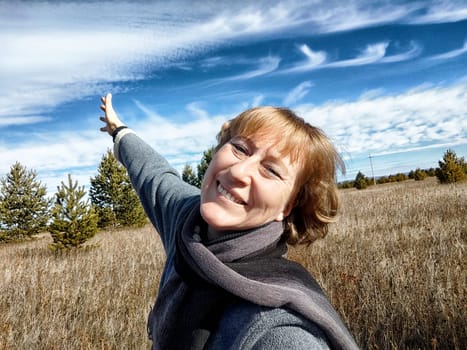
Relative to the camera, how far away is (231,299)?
112 centimetres

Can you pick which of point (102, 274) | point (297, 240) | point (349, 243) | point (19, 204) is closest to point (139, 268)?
point (102, 274)

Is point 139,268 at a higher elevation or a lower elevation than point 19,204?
lower

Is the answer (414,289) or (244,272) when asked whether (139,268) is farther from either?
(244,272)

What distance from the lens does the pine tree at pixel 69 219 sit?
10.1m

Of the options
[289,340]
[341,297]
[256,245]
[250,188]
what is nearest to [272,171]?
[250,188]

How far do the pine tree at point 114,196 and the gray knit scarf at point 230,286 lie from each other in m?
19.5

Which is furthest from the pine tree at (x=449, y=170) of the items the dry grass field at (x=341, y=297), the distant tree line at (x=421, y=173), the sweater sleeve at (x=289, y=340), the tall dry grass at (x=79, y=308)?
the sweater sleeve at (x=289, y=340)

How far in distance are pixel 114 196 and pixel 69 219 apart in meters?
10.3

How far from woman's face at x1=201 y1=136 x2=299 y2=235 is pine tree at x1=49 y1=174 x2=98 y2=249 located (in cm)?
984

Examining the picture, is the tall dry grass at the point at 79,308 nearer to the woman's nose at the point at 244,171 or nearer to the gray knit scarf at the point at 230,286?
the gray knit scarf at the point at 230,286

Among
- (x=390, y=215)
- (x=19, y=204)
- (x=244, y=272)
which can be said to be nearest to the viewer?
(x=244, y=272)

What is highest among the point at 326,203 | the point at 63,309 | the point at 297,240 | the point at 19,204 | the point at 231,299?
the point at 19,204

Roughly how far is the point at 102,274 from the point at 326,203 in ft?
16.6

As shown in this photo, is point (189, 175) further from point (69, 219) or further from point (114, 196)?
point (69, 219)
